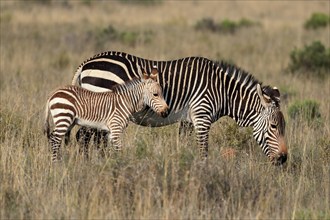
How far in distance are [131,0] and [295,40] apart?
67.6ft

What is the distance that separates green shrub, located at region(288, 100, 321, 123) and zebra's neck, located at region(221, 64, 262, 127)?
2767 mm

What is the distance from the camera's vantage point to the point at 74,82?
9.91 metres

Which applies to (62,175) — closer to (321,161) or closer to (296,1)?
(321,161)

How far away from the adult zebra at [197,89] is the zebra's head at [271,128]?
13 mm

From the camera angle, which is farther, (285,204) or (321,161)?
(321,161)

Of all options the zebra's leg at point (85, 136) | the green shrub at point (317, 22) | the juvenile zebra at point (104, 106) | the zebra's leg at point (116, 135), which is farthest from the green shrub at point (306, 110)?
the green shrub at point (317, 22)

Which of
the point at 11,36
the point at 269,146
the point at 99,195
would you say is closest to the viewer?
the point at 99,195

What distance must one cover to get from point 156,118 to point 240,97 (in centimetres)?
113

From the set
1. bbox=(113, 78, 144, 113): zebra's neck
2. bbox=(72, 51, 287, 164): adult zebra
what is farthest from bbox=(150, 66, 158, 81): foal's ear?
bbox=(72, 51, 287, 164): adult zebra

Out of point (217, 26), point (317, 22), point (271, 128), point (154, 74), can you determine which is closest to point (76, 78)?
point (154, 74)

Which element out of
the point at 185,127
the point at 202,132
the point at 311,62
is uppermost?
the point at 311,62

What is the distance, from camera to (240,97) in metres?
9.62

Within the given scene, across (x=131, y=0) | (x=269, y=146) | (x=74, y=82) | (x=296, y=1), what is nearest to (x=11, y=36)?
(x=74, y=82)

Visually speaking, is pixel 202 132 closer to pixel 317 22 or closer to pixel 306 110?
pixel 306 110
